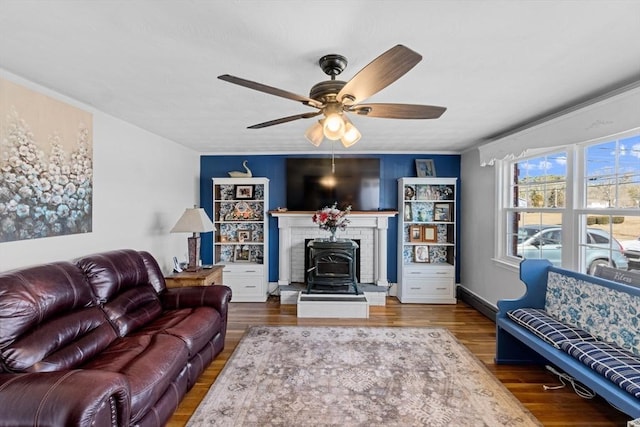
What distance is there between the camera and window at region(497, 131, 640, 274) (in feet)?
7.98

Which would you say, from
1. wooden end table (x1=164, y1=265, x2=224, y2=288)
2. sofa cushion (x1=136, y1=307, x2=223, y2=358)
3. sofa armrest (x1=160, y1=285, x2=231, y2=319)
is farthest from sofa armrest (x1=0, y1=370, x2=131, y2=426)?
wooden end table (x1=164, y1=265, x2=224, y2=288)

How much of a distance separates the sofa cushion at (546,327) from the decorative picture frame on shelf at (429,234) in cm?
210

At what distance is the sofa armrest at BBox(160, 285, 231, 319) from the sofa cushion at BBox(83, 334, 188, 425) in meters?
0.71

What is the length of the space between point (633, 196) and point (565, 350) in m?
1.33

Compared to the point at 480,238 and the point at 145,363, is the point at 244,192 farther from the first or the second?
the point at 480,238

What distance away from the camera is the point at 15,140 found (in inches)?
82.4

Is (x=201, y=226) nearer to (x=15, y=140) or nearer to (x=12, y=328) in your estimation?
(x=15, y=140)

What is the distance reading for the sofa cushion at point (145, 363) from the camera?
1.69m

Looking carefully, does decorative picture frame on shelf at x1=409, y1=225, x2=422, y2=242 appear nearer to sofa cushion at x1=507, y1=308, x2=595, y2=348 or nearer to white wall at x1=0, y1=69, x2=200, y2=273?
sofa cushion at x1=507, y1=308, x2=595, y2=348

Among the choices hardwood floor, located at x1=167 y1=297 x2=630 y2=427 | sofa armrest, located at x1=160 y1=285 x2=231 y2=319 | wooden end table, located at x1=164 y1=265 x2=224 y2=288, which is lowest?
hardwood floor, located at x1=167 y1=297 x2=630 y2=427

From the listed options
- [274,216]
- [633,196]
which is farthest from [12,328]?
[633,196]

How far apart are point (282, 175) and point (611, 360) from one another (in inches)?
Result: 166

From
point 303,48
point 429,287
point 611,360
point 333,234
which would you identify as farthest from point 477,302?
point 303,48

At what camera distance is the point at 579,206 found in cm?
286
